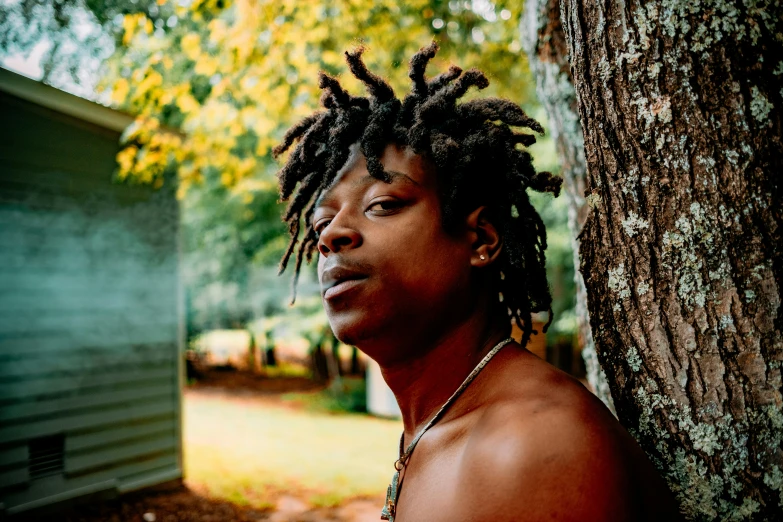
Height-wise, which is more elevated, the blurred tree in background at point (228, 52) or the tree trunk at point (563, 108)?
the blurred tree in background at point (228, 52)

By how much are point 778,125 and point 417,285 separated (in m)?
0.97

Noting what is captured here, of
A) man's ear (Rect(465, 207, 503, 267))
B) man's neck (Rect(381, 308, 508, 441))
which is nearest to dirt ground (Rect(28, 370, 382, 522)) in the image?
man's neck (Rect(381, 308, 508, 441))

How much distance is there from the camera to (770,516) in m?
1.38

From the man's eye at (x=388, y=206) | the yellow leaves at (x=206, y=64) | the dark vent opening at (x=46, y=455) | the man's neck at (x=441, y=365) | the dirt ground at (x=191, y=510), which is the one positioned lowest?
the dirt ground at (x=191, y=510)

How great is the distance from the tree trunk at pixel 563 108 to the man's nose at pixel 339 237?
1289 mm

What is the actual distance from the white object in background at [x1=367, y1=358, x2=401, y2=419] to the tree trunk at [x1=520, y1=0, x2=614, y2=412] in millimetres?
10578

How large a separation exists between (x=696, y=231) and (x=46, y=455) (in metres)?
7.37

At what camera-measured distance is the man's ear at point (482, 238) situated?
174 cm

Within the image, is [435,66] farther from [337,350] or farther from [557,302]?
[337,350]

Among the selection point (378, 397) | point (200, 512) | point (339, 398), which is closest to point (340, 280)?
point (200, 512)

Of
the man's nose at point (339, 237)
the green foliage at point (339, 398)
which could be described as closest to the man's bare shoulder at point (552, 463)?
the man's nose at point (339, 237)

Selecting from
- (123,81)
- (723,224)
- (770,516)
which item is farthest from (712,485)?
(123,81)

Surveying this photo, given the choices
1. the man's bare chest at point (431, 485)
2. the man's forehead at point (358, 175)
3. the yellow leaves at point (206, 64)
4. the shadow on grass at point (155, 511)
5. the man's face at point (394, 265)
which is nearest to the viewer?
the man's bare chest at point (431, 485)

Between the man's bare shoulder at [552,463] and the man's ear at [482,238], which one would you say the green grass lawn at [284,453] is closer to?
the man's ear at [482,238]
